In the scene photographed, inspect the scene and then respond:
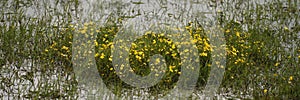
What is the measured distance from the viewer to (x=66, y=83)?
3469 millimetres

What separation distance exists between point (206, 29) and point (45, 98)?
1935mm

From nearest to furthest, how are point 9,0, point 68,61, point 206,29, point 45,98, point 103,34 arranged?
point 45,98 < point 68,61 < point 103,34 < point 206,29 < point 9,0

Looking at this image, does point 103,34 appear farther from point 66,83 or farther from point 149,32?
point 66,83

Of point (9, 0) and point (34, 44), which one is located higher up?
point (9, 0)

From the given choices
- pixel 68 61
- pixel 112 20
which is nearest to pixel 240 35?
pixel 112 20

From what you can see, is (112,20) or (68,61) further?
(112,20)

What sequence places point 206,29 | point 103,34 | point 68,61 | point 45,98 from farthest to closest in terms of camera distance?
point 206,29, point 103,34, point 68,61, point 45,98

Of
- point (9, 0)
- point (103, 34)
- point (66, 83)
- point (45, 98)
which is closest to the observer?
point (45, 98)

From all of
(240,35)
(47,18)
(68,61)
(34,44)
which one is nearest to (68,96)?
(68,61)

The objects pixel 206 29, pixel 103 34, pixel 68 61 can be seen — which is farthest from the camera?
pixel 206 29

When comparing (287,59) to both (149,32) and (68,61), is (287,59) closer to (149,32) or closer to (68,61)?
(149,32)

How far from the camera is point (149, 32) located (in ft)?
13.8

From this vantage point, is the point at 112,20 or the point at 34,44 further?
the point at 112,20

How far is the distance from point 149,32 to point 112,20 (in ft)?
1.86
